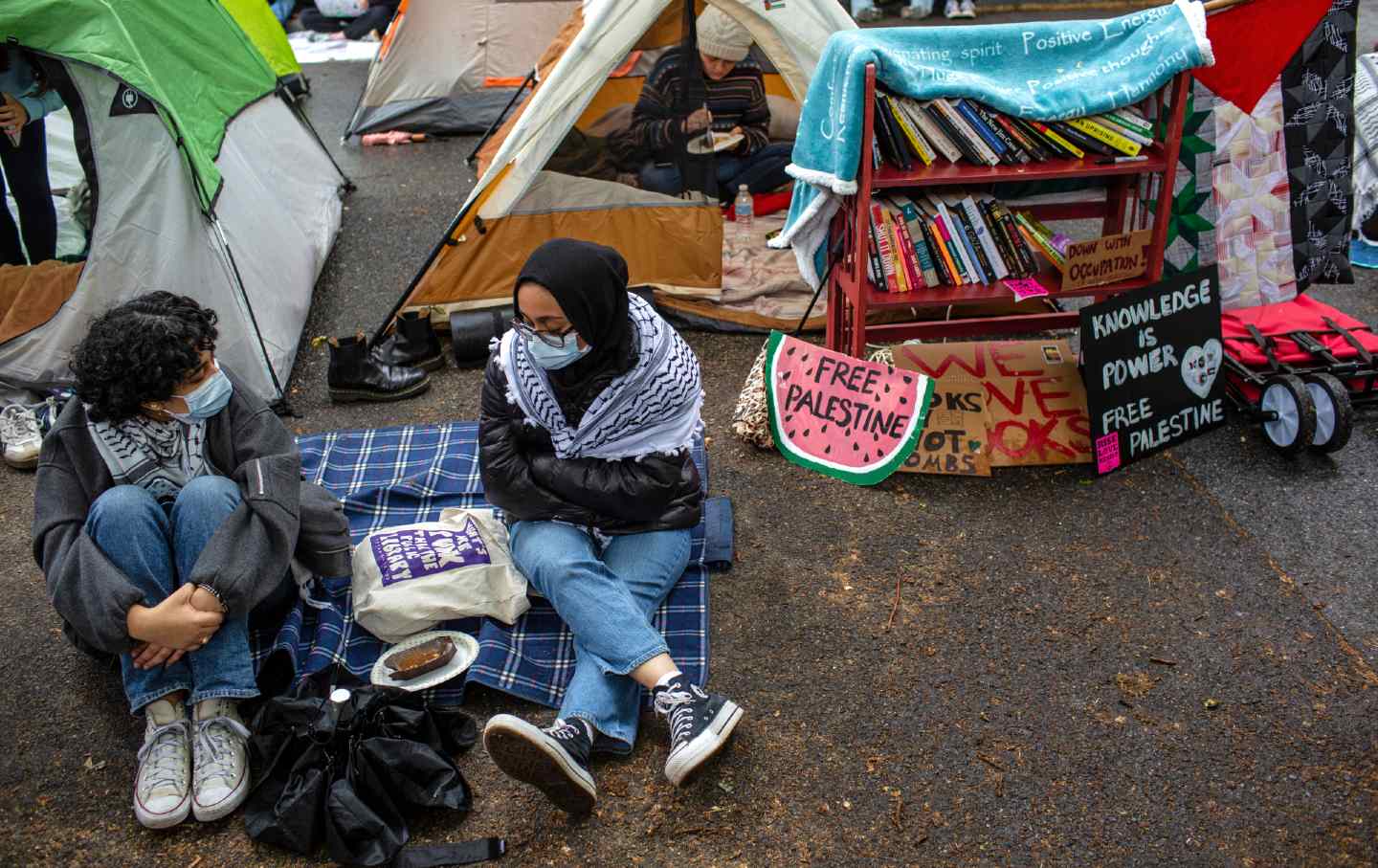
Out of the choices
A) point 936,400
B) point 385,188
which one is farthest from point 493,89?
point 936,400

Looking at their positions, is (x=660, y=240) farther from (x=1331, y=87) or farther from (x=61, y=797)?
(x=61, y=797)

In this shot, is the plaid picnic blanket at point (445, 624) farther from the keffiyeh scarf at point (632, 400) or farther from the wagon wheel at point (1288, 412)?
the wagon wheel at point (1288, 412)

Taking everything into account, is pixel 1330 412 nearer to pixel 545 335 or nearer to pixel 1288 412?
pixel 1288 412

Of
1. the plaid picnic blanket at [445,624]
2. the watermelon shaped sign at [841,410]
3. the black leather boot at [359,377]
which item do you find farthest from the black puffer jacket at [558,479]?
the black leather boot at [359,377]

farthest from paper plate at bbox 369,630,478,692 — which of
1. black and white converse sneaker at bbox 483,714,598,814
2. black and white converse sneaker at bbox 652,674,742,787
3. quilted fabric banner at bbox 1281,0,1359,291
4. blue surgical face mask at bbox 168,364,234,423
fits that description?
quilted fabric banner at bbox 1281,0,1359,291

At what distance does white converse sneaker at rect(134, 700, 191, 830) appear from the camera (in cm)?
267

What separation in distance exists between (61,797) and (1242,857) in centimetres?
304

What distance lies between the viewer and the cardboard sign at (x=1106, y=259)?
12.8ft

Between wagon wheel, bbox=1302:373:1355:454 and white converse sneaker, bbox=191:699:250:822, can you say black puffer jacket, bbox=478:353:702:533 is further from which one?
wagon wheel, bbox=1302:373:1355:454

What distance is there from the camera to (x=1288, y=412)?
397cm

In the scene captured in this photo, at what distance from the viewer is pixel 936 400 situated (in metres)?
4.14

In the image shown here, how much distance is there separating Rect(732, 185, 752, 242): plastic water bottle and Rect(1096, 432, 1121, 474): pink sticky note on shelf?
2.64 m

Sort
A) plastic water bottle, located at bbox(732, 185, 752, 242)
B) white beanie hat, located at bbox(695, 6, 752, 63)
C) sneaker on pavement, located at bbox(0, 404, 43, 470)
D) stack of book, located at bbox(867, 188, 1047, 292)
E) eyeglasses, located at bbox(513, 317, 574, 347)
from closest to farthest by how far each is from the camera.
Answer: eyeglasses, located at bbox(513, 317, 574, 347)
stack of book, located at bbox(867, 188, 1047, 292)
sneaker on pavement, located at bbox(0, 404, 43, 470)
white beanie hat, located at bbox(695, 6, 752, 63)
plastic water bottle, located at bbox(732, 185, 752, 242)

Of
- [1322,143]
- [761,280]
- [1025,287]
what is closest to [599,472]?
[1025,287]
